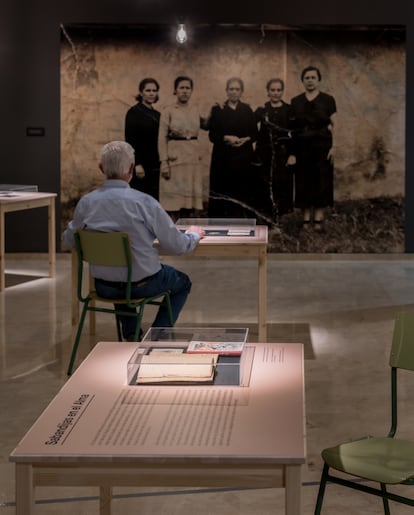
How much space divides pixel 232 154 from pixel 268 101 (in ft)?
2.16

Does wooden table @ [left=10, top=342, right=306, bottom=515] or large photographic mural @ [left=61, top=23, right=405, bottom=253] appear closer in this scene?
wooden table @ [left=10, top=342, right=306, bottom=515]

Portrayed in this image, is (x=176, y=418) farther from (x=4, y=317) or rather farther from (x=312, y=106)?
(x=312, y=106)

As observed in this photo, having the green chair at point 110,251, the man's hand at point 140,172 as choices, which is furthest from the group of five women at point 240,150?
the green chair at point 110,251

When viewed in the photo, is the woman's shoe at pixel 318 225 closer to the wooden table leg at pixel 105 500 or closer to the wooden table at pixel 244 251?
the wooden table at pixel 244 251

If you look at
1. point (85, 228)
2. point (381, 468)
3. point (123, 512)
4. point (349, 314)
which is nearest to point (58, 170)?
point (349, 314)

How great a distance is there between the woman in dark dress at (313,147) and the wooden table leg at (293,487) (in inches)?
336

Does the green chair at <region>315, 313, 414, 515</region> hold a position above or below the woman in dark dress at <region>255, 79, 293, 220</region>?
below

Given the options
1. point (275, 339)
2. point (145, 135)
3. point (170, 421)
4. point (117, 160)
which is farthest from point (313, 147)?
point (170, 421)

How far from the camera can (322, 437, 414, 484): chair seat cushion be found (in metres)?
3.01

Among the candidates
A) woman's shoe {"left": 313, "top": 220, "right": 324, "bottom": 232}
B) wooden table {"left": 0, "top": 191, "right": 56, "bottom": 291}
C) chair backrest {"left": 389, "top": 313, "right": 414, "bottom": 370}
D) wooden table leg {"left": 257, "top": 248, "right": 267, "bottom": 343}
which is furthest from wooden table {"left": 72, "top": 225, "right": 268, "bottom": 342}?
woman's shoe {"left": 313, "top": 220, "right": 324, "bottom": 232}

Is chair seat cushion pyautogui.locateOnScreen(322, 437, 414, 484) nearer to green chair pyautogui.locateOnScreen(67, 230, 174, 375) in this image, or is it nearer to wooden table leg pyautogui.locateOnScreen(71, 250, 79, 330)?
green chair pyautogui.locateOnScreen(67, 230, 174, 375)

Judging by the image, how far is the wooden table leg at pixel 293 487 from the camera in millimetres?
2332

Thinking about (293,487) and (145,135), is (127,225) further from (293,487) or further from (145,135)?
(145,135)

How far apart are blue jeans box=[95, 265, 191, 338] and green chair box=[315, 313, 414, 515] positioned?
2437 mm
